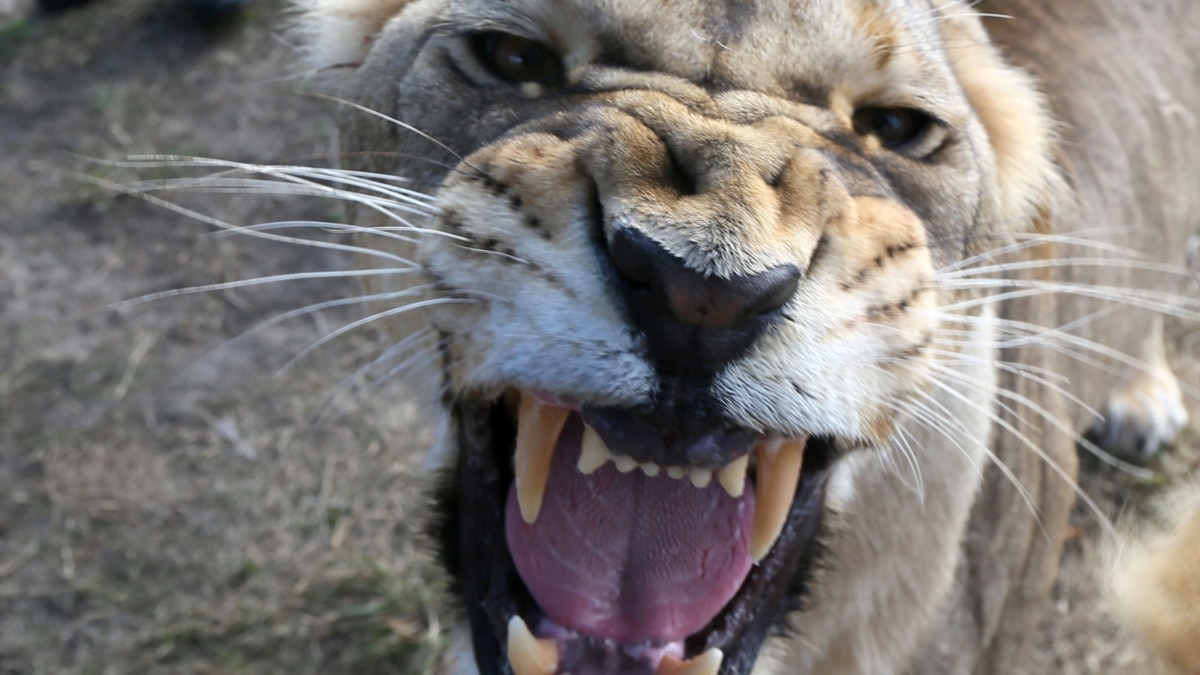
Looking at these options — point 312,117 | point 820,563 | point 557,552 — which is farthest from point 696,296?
point 312,117

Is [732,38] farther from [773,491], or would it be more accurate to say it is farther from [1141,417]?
[1141,417]

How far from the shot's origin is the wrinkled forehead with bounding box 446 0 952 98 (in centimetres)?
138

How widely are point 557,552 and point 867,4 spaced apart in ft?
2.70

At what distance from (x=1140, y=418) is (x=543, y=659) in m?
2.54

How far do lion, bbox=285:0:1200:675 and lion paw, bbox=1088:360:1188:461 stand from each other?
1314mm

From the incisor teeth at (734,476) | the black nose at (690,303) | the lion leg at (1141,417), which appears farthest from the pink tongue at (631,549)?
the lion leg at (1141,417)

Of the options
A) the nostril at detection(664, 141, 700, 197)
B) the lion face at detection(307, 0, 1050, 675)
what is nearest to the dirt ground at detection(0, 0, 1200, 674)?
the lion face at detection(307, 0, 1050, 675)

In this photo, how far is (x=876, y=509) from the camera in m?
1.74

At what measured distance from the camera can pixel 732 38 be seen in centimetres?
139

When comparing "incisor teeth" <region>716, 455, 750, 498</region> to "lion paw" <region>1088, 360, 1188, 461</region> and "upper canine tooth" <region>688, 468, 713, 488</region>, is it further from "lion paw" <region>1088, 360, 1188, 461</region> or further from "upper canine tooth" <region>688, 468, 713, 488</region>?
"lion paw" <region>1088, 360, 1188, 461</region>

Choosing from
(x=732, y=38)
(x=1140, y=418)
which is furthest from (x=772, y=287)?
(x=1140, y=418)

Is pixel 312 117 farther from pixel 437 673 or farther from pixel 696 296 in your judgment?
pixel 696 296

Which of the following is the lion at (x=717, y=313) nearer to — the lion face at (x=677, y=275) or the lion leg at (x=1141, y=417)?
the lion face at (x=677, y=275)

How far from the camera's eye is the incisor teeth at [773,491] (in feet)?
4.81
